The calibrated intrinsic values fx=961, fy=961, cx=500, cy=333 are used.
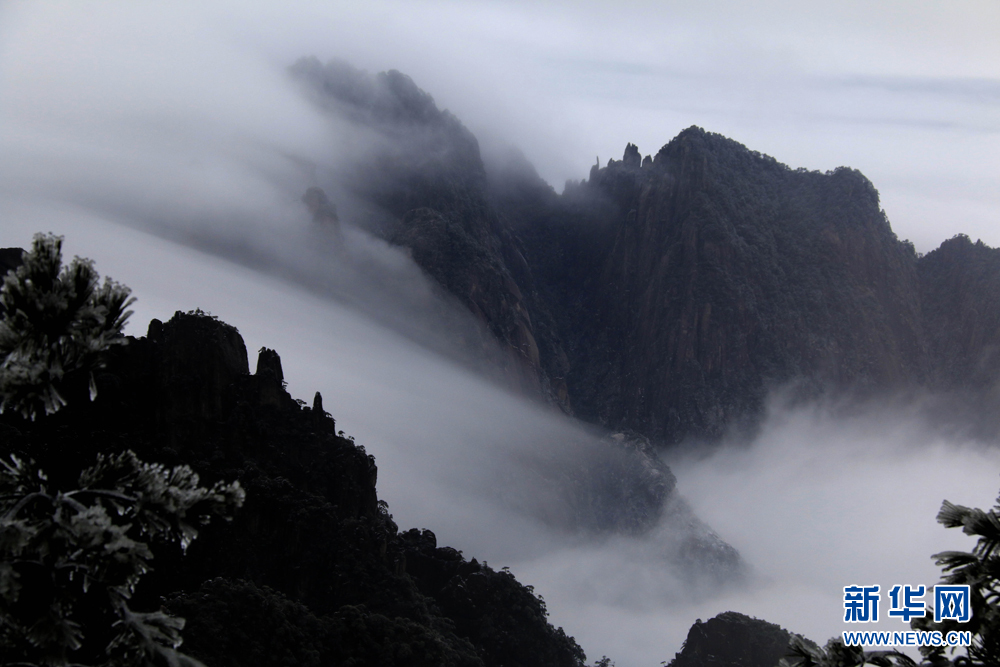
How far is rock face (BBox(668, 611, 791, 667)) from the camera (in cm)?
7450

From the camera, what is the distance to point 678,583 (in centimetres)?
13812

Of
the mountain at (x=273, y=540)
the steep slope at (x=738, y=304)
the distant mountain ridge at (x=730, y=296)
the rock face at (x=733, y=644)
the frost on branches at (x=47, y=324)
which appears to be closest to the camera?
the frost on branches at (x=47, y=324)

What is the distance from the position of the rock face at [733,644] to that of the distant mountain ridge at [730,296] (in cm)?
9219

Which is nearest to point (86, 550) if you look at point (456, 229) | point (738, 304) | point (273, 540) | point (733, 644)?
point (273, 540)

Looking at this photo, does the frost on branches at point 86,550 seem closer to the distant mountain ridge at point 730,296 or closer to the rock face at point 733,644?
the rock face at point 733,644

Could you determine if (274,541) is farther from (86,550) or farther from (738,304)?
(738,304)

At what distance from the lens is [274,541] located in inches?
2478

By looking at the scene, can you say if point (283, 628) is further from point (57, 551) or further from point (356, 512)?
point (57, 551)

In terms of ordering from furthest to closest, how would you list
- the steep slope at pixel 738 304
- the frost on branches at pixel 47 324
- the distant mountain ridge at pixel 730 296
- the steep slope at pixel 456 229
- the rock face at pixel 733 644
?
Answer: the steep slope at pixel 738 304
the distant mountain ridge at pixel 730 296
the steep slope at pixel 456 229
the rock face at pixel 733 644
the frost on branches at pixel 47 324

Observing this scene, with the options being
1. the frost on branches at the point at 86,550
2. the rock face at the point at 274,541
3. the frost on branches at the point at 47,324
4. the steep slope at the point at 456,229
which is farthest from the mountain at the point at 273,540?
the steep slope at the point at 456,229

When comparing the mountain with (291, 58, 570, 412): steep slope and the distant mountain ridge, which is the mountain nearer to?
(291, 58, 570, 412): steep slope

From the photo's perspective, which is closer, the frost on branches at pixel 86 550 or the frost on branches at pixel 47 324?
the frost on branches at pixel 86 550

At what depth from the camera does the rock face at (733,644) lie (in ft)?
244

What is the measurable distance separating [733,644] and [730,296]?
11145 centimetres
